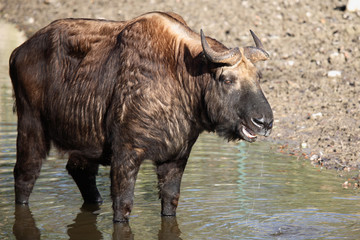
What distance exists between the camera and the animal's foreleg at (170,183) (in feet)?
23.6

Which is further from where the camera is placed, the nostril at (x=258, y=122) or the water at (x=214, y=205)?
the water at (x=214, y=205)

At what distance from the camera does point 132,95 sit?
6590mm

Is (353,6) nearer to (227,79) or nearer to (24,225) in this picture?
(227,79)

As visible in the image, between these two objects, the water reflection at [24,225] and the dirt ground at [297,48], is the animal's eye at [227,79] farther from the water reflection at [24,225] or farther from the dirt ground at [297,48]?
the dirt ground at [297,48]

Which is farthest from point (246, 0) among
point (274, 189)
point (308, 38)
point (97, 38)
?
point (97, 38)

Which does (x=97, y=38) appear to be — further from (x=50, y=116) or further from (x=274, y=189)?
(x=274, y=189)

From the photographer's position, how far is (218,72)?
6539 mm

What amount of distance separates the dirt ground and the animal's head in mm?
3097

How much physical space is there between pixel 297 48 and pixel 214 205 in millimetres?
7810

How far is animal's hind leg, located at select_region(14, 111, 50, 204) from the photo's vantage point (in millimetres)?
7418

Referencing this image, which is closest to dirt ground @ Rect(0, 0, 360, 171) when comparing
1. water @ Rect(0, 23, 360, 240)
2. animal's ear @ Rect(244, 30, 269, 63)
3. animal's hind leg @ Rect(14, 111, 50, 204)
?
water @ Rect(0, 23, 360, 240)

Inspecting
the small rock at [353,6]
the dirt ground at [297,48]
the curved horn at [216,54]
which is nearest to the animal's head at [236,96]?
the curved horn at [216,54]

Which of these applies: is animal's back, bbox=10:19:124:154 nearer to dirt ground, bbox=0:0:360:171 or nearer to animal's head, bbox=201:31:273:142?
animal's head, bbox=201:31:273:142

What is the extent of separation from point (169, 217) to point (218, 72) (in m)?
1.71
